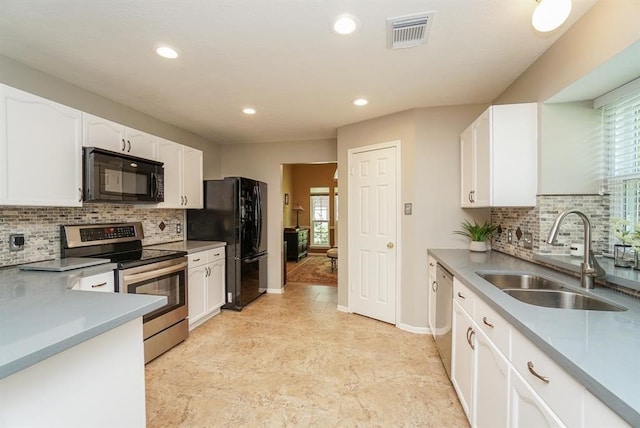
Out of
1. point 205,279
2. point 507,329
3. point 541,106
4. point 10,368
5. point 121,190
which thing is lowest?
point 205,279

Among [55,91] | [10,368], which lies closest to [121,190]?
[55,91]

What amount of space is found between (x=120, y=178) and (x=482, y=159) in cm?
300

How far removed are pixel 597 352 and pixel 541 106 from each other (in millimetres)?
1830

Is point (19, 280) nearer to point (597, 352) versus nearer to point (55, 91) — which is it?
point (55, 91)

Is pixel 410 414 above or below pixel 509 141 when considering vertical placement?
below

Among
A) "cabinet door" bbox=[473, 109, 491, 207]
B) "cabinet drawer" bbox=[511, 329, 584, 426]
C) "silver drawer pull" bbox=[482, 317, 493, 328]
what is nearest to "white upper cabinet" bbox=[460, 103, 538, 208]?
"cabinet door" bbox=[473, 109, 491, 207]

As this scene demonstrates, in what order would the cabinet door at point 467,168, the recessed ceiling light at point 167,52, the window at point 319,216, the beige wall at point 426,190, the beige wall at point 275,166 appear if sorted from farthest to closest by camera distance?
the window at point 319,216 → the beige wall at point 275,166 → the beige wall at point 426,190 → the cabinet door at point 467,168 → the recessed ceiling light at point 167,52

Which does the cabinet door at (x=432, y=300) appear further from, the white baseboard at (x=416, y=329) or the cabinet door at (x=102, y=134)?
the cabinet door at (x=102, y=134)

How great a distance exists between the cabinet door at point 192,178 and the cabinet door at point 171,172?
0.08m

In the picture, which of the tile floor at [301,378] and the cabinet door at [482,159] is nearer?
the tile floor at [301,378]

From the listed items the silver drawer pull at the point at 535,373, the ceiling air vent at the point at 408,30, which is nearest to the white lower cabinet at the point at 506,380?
the silver drawer pull at the point at 535,373

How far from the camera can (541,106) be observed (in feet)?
6.74

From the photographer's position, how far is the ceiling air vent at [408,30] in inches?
64.5

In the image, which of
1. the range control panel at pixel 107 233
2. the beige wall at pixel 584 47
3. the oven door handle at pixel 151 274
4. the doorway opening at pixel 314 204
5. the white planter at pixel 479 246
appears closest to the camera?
the beige wall at pixel 584 47
